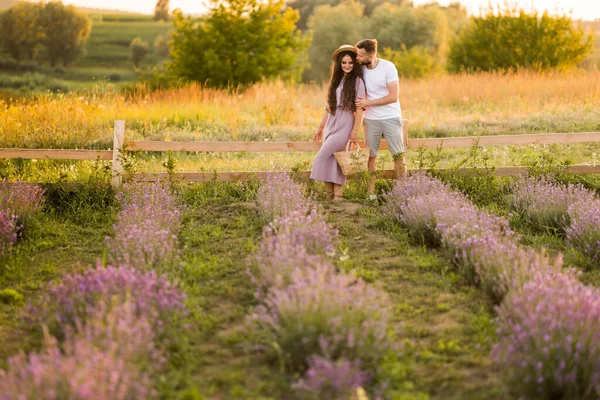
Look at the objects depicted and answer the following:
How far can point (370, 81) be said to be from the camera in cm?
782

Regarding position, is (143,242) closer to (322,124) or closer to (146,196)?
(146,196)

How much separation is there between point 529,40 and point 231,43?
11753 mm

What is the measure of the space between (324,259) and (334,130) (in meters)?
2.70

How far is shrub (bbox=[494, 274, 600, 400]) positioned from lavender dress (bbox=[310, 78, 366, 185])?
4209mm

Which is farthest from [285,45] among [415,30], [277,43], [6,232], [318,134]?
[6,232]

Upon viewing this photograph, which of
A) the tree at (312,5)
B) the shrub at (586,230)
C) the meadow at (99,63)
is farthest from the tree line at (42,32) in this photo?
the shrub at (586,230)

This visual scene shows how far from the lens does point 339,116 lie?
798 cm

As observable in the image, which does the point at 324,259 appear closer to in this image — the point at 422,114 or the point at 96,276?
the point at 96,276

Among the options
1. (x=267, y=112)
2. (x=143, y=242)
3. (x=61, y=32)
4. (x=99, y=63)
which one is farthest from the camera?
(x=99, y=63)

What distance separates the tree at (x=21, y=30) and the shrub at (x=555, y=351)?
4666cm

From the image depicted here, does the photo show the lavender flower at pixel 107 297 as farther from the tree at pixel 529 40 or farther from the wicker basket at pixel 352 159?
the tree at pixel 529 40

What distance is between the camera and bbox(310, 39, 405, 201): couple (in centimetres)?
777

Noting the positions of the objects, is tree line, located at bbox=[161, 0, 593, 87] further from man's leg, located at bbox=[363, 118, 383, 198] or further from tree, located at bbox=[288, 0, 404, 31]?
tree, located at bbox=[288, 0, 404, 31]

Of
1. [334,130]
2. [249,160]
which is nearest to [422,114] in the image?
[249,160]
